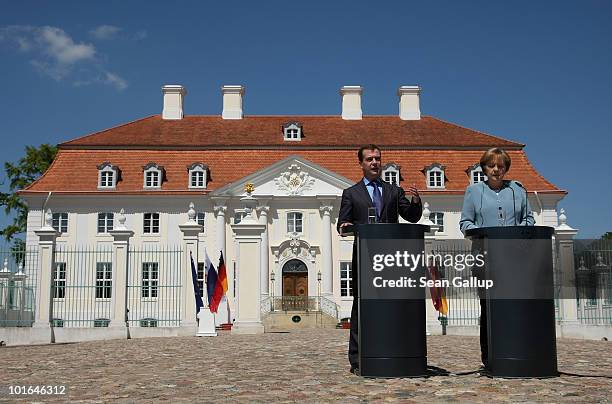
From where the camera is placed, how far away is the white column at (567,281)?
51.8 feet

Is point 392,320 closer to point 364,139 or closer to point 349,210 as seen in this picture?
point 349,210

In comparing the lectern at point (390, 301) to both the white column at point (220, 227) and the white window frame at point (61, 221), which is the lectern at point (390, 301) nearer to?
the white column at point (220, 227)

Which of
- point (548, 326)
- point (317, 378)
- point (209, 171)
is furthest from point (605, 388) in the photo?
point (209, 171)

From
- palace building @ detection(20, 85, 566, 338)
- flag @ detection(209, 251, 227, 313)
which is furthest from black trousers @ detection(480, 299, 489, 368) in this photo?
palace building @ detection(20, 85, 566, 338)

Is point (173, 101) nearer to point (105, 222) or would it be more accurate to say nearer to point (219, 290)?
point (105, 222)

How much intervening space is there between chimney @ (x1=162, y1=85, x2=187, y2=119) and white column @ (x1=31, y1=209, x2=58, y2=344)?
26.2m

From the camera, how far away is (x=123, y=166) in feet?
125

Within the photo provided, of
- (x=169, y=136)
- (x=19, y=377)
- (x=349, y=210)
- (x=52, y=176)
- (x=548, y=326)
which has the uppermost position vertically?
(x=169, y=136)

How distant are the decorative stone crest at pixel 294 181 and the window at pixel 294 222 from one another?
3.66 feet

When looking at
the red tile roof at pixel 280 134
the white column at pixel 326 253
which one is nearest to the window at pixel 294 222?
the white column at pixel 326 253

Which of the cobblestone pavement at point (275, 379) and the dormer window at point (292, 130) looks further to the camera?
the dormer window at point (292, 130)

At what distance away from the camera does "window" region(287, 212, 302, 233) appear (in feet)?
120

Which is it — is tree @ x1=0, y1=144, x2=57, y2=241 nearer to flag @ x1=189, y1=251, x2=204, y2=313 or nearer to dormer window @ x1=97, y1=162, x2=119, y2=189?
dormer window @ x1=97, y1=162, x2=119, y2=189

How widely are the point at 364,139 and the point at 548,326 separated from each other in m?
34.4
